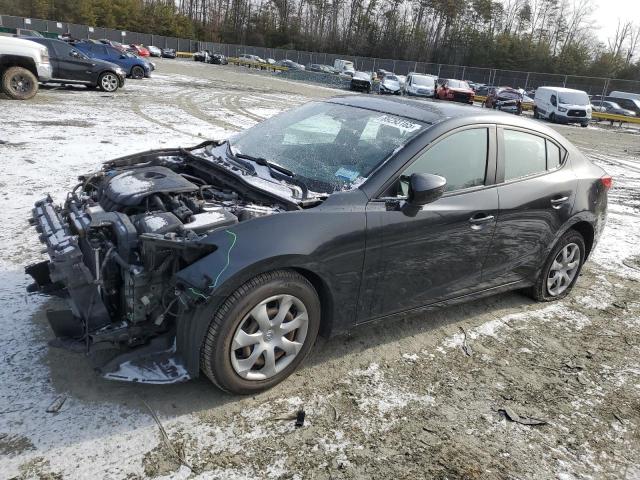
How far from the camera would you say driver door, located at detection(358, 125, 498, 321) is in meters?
3.31

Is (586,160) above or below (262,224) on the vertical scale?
above

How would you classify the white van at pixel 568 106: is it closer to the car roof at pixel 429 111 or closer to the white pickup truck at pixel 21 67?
the white pickup truck at pixel 21 67

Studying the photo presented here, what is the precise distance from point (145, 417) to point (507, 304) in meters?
3.26

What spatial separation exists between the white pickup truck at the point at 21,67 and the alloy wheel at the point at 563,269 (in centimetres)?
1344

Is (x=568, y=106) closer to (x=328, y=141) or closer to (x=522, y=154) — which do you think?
(x=522, y=154)

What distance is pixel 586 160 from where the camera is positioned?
15.8 feet

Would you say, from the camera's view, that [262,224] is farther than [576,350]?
No

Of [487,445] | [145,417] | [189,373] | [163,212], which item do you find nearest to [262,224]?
[163,212]

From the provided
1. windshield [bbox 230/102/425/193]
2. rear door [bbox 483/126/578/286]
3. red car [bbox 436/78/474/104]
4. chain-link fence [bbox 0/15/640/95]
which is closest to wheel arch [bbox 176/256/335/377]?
windshield [bbox 230/102/425/193]

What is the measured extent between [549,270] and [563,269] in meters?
0.24

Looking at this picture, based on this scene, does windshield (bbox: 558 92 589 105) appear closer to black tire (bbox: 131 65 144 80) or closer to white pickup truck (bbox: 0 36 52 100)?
black tire (bbox: 131 65 144 80)

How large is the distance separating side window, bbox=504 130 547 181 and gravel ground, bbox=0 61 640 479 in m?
1.24

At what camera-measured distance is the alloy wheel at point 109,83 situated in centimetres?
→ 1721

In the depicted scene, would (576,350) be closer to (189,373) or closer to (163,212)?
(189,373)
